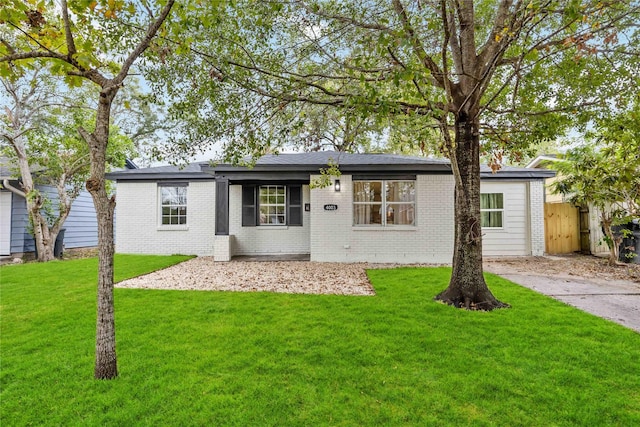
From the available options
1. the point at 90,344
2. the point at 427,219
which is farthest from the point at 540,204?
the point at 90,344

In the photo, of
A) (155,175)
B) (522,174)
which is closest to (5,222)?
(155,175)

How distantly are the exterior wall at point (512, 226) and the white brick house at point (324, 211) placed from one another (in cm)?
3

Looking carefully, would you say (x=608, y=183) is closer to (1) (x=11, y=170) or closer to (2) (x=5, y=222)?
(1) (x=11, y=170)

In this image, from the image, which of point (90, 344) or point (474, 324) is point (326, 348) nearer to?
point (474, 324)

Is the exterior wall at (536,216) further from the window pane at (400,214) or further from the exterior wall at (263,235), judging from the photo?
the exterior wall at (263,235)

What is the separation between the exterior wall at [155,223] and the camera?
35.1 ft

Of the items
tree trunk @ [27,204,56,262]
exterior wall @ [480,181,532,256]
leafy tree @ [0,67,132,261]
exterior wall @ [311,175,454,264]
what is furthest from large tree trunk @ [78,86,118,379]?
tree trunk @ [27,204,56,262]

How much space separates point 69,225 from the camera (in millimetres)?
12805

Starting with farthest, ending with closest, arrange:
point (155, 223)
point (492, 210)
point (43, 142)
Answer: point (155, 223)
point (43, 142)
point (492, 210)

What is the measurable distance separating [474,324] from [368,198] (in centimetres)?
571

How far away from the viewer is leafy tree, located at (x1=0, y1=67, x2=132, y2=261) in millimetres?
9977

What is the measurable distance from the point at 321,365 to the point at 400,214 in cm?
691

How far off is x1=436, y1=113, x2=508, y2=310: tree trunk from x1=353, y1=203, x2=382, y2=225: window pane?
14.4 feet

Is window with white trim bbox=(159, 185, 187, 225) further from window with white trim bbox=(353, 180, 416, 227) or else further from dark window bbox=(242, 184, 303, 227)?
window with white trim bbox=(353, 180, 416, 227)
